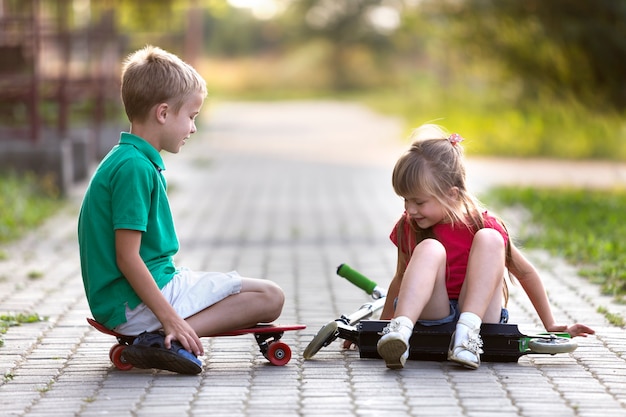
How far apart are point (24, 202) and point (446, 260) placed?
20.9 feet

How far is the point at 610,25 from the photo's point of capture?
13.3 meters

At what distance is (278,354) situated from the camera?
15.3 ft

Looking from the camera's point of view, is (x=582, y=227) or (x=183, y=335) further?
(x=582, y=227)

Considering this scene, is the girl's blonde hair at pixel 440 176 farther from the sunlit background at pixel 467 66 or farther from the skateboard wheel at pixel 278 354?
the sunlit background at pixel 467 66

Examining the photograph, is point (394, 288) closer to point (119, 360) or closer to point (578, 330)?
point (578, 330)

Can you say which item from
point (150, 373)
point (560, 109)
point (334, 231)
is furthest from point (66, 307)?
point (560, 109)

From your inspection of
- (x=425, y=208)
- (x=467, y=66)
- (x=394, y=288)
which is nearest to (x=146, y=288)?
(x=394, y=288)

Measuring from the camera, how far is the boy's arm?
436cm

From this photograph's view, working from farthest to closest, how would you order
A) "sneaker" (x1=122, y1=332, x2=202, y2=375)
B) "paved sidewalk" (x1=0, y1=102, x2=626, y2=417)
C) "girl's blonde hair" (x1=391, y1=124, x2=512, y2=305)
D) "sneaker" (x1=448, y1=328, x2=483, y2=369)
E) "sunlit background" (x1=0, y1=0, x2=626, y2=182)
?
"sunlit background" (x1=0, y1=0, x2=626, y2=182) < "girl's blonde hair" (x1=391, y1=124, x2=512, y2=305) < "sneaker" (x1=448, y1=328, x2=483, y2=369) < "sneaker" (x1=122, y1=332, x2=202, y2=375) < "paved sidewalk" (x1=0, y1=102, x2=626, y2=417)

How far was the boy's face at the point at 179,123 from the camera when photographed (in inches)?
179

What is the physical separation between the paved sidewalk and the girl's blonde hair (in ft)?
2.04

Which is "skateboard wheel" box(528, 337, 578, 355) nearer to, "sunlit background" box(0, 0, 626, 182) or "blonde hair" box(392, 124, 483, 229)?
"blonde hair" box(392, 124, 483, 229)

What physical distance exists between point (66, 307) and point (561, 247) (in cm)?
395

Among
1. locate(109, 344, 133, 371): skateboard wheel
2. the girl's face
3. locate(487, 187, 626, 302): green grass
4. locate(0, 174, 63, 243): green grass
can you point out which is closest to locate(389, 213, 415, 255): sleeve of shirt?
the girl's face
